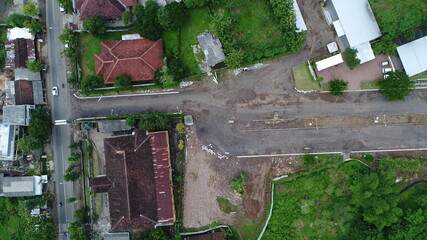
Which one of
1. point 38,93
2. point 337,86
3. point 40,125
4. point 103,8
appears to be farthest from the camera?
point 38,93

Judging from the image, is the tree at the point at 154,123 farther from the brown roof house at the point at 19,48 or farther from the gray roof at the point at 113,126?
the brown roof house at the point at 19,48

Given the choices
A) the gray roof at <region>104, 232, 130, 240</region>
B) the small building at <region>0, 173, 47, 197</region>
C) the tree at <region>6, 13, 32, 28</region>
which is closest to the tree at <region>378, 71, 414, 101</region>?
the gray roof at <region>104, 232, 130, 240</region>

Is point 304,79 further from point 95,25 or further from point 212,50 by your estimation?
point 95,25

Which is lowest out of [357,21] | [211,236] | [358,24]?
[211,236]

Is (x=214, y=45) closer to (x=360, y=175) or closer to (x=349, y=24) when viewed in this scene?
(x=349, y=24)

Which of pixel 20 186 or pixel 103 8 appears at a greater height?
pixel 103 8

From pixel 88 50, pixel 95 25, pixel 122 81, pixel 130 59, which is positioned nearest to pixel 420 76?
pixel 130 59

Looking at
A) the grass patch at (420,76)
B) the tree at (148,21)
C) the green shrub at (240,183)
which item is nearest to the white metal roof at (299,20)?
the grass patch at (420,76)
